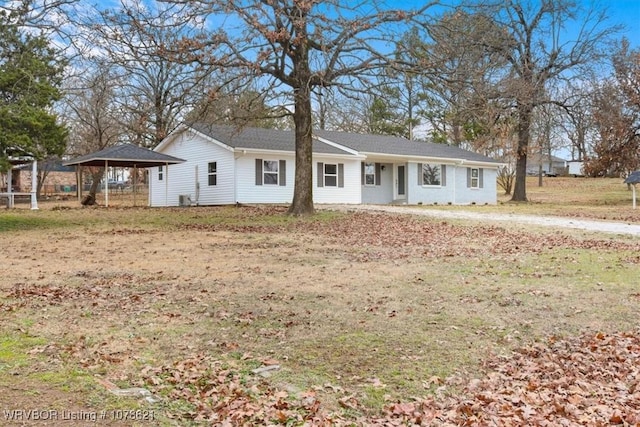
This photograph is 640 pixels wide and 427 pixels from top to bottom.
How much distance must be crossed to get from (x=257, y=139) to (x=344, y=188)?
15.1 ft

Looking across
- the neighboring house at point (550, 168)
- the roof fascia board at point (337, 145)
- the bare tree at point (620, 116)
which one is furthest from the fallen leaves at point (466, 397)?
the neighboring house at point (550, 168)

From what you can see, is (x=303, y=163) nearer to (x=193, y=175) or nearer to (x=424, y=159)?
(x=193, y=175)

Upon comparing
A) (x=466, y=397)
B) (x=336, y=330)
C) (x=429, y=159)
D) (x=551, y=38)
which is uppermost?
(x=551, y=38)

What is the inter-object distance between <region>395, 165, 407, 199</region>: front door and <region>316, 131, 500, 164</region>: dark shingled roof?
105 cm

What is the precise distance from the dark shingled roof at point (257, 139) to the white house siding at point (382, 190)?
3.26m

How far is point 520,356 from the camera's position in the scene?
460 cm

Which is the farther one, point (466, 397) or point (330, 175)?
point (330, 175)

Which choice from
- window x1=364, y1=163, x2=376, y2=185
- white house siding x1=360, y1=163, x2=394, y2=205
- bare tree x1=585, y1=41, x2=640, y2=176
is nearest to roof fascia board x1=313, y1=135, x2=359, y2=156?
window x1=364, y1=163, x2=376, y2=185

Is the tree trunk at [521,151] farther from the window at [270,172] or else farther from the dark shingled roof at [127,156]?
the dark shingled roof at [127,156]

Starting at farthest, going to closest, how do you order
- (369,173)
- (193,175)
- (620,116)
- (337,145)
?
1. (620,116)
2. (369,173)
3. (337,145)
4. (193,175)

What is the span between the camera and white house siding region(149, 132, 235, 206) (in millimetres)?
22906

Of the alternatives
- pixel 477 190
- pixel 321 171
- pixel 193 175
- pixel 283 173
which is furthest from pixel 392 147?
pixel 193 175

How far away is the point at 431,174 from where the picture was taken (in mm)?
28016

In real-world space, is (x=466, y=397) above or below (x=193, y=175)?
below
